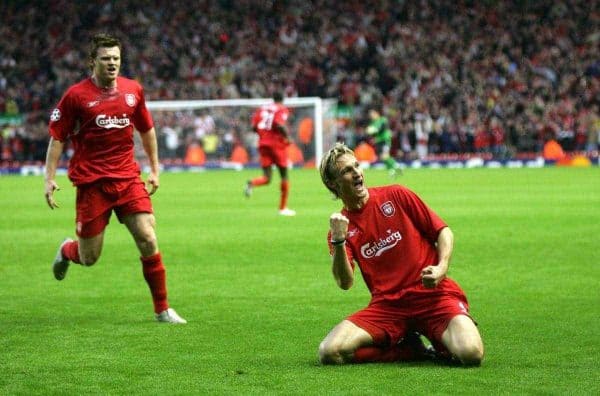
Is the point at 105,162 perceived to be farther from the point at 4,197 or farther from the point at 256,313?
the point at 4,197

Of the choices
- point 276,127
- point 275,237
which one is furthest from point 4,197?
point 275,237

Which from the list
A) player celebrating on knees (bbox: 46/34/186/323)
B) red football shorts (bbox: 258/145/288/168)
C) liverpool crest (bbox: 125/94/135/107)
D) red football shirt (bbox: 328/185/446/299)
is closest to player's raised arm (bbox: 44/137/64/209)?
player celebrating on knees (bbox: 46/34/186/323)

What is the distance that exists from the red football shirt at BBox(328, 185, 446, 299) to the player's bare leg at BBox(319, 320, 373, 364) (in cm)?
29

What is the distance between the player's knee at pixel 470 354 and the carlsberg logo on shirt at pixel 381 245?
2.58ft

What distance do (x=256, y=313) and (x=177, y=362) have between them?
239cm

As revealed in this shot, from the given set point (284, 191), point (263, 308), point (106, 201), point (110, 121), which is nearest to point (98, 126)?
point (110, 121)

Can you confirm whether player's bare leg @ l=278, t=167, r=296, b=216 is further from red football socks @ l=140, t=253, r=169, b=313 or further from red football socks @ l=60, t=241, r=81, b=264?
red football socks @ l=140, t=253, r=169, b=313

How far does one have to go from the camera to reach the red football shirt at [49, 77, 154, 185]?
9133 millimetres

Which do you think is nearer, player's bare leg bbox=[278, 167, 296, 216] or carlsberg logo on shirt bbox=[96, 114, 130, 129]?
carlsberg logo on shirt bbox=[96, 114, 130, 129]

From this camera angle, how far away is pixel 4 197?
27.4 m

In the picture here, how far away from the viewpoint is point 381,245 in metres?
7.41

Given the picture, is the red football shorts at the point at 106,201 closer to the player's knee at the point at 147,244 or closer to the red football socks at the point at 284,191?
the player's knee at the point at 147,244

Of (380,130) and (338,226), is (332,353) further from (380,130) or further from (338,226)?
(380,130)

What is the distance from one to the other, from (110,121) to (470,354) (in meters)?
3.56
